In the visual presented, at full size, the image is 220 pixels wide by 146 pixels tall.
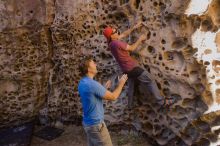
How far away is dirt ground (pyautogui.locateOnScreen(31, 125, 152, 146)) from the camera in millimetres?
5330

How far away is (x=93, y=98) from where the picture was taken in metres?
3.68

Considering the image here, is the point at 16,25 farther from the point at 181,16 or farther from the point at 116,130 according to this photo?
the point at 181,16

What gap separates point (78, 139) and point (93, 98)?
214 cm

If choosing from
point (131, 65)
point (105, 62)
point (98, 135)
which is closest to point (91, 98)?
point (98, 135)

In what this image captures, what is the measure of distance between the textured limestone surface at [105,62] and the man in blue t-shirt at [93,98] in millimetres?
1123

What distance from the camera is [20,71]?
592 cm

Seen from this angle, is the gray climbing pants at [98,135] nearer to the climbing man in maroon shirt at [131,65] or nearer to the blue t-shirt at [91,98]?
the blue t-shirt at [91,98]

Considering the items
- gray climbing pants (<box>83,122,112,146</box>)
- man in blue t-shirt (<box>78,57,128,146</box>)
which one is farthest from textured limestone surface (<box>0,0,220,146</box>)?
gray climbing pants (<box>83,122,112,146</box>)

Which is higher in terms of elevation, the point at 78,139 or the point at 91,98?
the point at 91,98

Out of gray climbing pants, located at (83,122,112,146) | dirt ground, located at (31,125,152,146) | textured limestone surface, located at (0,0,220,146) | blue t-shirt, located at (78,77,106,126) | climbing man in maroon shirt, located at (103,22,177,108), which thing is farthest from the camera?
dirt ground, located at (31,125,152,146)

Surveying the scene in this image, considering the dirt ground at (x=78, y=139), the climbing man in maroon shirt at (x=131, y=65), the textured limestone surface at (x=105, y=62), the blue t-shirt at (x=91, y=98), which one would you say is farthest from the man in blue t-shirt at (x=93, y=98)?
the dirt ground at (x=78, y=139)

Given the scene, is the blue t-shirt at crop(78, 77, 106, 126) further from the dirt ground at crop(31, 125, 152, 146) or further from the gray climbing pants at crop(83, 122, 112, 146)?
the dirt ground at crop(31, 125, 152, 146)

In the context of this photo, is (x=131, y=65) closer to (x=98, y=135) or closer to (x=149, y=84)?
(x=149, y=84)

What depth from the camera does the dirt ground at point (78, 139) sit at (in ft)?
17.5
